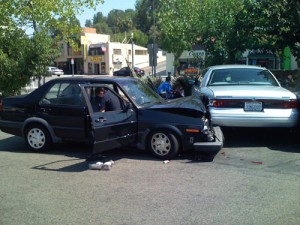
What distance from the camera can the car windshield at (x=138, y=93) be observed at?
25.6 ft

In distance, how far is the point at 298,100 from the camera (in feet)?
26.5

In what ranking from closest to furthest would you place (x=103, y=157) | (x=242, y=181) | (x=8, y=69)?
(x=242, y=181)
(x=103, y=157)
(x=8, y=69)

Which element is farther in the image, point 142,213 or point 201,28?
point 201,28

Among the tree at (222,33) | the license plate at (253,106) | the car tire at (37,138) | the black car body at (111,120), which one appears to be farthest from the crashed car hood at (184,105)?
the tree at (222,33)

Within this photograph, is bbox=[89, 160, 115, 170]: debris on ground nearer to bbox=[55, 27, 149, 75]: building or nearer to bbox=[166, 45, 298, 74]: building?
bbox=[166, 45, 298, 74]: building

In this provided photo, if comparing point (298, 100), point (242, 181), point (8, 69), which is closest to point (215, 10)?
point (8, 69)

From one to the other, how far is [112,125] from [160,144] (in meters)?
1.08

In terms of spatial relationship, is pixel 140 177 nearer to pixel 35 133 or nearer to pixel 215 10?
pixel 35 133

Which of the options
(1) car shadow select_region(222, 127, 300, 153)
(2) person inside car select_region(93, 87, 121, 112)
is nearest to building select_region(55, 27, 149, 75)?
(1) car shadow select_region(222, 127, 300, 153)

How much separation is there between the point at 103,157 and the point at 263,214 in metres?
3.70

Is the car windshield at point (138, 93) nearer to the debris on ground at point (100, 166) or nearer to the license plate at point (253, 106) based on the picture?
the debris on ground at point (100, 166)

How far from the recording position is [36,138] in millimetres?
8148

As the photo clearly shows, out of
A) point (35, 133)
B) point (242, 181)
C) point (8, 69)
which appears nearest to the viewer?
point (242, 181)

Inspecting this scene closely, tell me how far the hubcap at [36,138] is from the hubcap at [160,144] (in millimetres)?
2347
